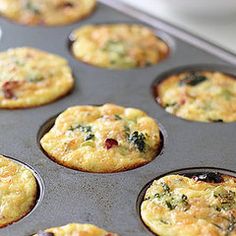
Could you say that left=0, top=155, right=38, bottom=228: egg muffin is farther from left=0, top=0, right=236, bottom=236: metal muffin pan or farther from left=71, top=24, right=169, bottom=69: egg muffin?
left=71, top=24, right=169, bottom=69: egg muffin

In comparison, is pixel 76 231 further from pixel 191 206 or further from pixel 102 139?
pixel 102 139

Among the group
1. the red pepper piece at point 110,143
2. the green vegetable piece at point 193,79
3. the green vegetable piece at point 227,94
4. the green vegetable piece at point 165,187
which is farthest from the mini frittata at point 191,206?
the green vegetable piece at point 193,79

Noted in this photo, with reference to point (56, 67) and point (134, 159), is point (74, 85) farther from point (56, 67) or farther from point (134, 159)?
point (134, 159)

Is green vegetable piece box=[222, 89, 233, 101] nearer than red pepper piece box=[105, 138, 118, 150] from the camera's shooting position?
No

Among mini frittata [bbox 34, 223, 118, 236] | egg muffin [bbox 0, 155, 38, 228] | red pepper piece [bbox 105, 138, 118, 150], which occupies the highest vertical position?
mini frittata [bbox 34, 223, 118, 236]

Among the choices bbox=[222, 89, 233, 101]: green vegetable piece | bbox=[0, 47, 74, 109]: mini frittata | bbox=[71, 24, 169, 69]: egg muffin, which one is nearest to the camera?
bbox=[0, 47, 74, 109]: mini frittata

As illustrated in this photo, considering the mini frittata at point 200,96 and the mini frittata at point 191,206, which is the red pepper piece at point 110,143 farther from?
the mini frittata at point 200,96

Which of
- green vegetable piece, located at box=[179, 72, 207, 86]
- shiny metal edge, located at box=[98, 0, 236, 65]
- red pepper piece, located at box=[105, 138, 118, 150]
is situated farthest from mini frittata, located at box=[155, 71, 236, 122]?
red pepper piece, located at box=[105, 138, 118, 150]
